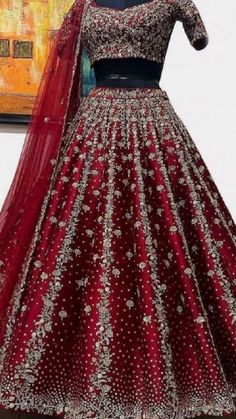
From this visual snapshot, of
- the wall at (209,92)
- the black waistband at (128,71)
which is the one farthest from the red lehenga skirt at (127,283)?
the wall at (209,92)

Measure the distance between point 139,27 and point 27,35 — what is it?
644 millimetres

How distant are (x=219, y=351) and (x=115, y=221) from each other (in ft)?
0.91

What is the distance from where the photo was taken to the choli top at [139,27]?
107cm

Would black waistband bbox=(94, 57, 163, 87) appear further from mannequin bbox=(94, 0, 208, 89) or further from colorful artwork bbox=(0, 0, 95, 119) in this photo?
colorful artwork bbox=(0, 0, 95, 119)

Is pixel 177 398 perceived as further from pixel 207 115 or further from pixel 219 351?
pixel 207 115

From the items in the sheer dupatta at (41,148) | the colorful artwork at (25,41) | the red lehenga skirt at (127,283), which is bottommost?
the red lehenga skirt at (127,283)

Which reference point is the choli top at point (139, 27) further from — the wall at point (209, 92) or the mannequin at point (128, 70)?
the wall at point (209, 92)

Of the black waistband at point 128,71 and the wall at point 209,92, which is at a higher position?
the wall at point 209,92

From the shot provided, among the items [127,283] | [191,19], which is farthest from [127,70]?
[127,283]

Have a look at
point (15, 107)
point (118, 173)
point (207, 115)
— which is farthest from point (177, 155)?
point (15, 107)

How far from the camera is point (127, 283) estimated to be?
91 centimetres

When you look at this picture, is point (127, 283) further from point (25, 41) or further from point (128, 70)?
point (25, 41)

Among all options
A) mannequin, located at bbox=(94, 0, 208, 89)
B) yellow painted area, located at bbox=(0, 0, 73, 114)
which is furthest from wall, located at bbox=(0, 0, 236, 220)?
mannequin, located at bbox=(94, 0, 208, 89)

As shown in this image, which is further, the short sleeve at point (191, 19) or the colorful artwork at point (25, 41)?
the colorful artwork at point (25, 41)
